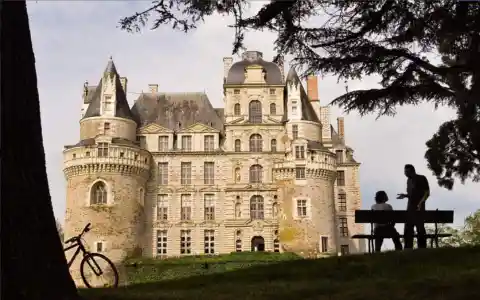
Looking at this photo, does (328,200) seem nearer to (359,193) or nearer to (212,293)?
(359,193)

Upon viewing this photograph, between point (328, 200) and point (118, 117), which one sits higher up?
point (118, 117)

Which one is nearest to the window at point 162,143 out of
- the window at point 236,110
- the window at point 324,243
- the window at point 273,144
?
the window at point 236,110

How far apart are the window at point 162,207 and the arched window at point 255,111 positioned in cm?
875

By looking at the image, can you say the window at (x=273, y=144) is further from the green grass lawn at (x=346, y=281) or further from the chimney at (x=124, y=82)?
the green grass lawn at (x=346, y=281)

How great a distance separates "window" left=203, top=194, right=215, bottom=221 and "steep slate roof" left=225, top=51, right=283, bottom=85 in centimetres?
896

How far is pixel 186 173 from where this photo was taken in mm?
48156

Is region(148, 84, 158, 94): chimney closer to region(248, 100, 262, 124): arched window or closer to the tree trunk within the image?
region(248, 100, 262, 124): arched window

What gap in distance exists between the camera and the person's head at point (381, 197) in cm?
1397

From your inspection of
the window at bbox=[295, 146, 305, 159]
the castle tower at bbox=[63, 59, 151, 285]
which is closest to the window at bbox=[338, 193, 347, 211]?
the window at bbox=[295, 146, 305, 159]

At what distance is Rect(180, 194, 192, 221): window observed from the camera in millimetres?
47469

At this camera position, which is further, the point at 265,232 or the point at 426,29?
the point at 265,232

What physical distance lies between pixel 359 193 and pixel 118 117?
2037 cm

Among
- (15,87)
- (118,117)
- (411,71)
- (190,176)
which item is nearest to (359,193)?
(190,176)

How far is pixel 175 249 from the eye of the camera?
1838 inches
